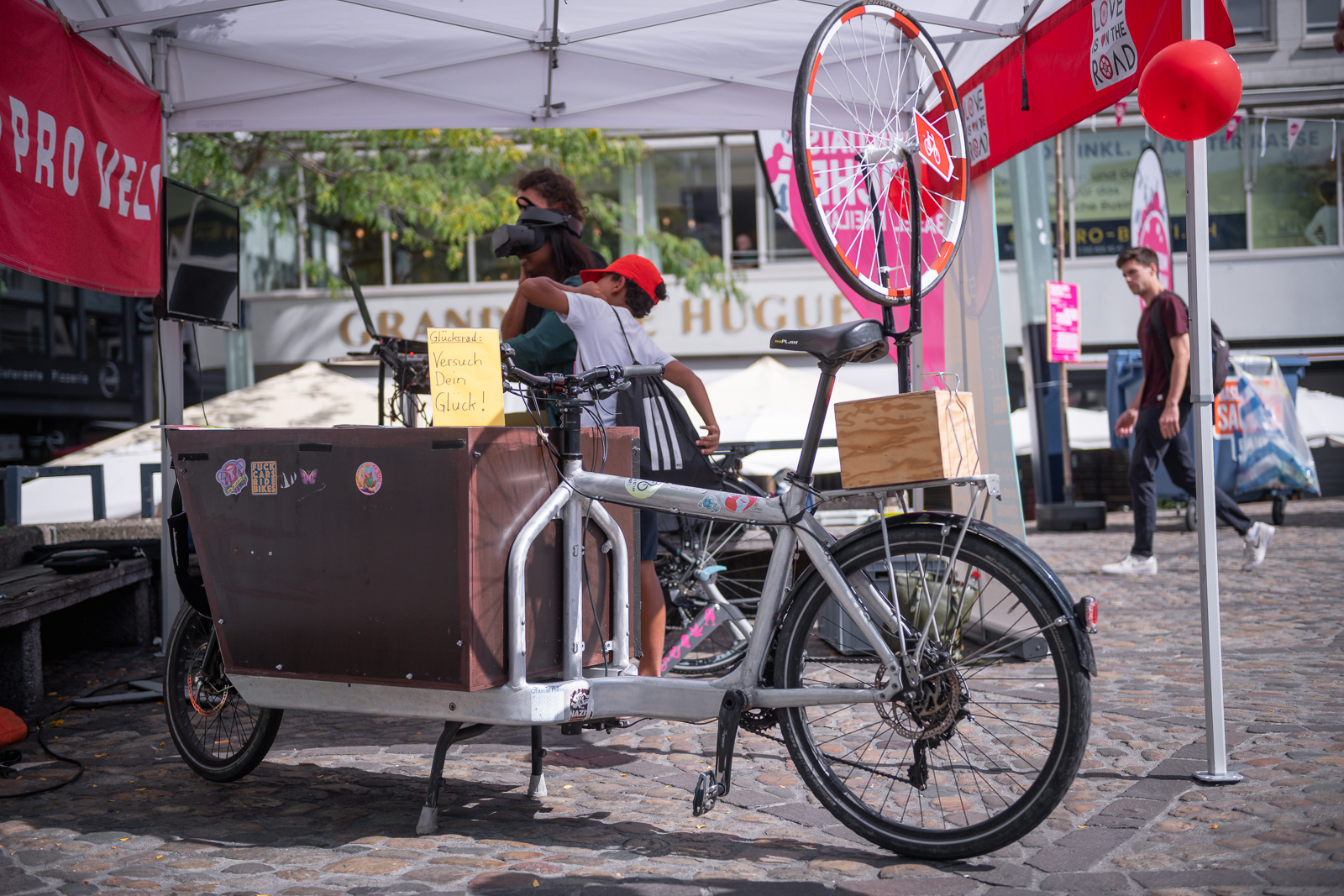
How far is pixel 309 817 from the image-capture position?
326 centimetres

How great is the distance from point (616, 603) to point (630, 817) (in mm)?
613

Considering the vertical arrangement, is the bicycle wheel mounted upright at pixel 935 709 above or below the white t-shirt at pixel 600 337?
below

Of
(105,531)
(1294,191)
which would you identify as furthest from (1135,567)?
(1294,191)

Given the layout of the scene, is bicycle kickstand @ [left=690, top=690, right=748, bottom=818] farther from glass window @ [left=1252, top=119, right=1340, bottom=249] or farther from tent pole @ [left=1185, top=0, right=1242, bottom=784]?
glass window @ [left=1252, top=119, right=1340, bottom=249]

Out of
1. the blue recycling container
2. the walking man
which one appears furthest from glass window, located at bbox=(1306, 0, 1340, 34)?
the walking man

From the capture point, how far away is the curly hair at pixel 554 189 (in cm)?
455

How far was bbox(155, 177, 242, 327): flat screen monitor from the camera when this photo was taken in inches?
193

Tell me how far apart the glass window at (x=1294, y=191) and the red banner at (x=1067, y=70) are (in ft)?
62.0

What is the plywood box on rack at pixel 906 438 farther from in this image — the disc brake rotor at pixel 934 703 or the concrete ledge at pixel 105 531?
the concrete ledge at pixel 105 531

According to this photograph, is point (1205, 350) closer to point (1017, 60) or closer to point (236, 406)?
point (1017, 60)

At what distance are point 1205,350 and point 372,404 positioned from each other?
1018cm

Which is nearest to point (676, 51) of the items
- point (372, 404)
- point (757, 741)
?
point (757, 741)

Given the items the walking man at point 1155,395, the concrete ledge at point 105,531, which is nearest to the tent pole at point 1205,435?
the walking man at point 1155,395

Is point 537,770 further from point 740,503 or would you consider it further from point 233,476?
point 233,476
